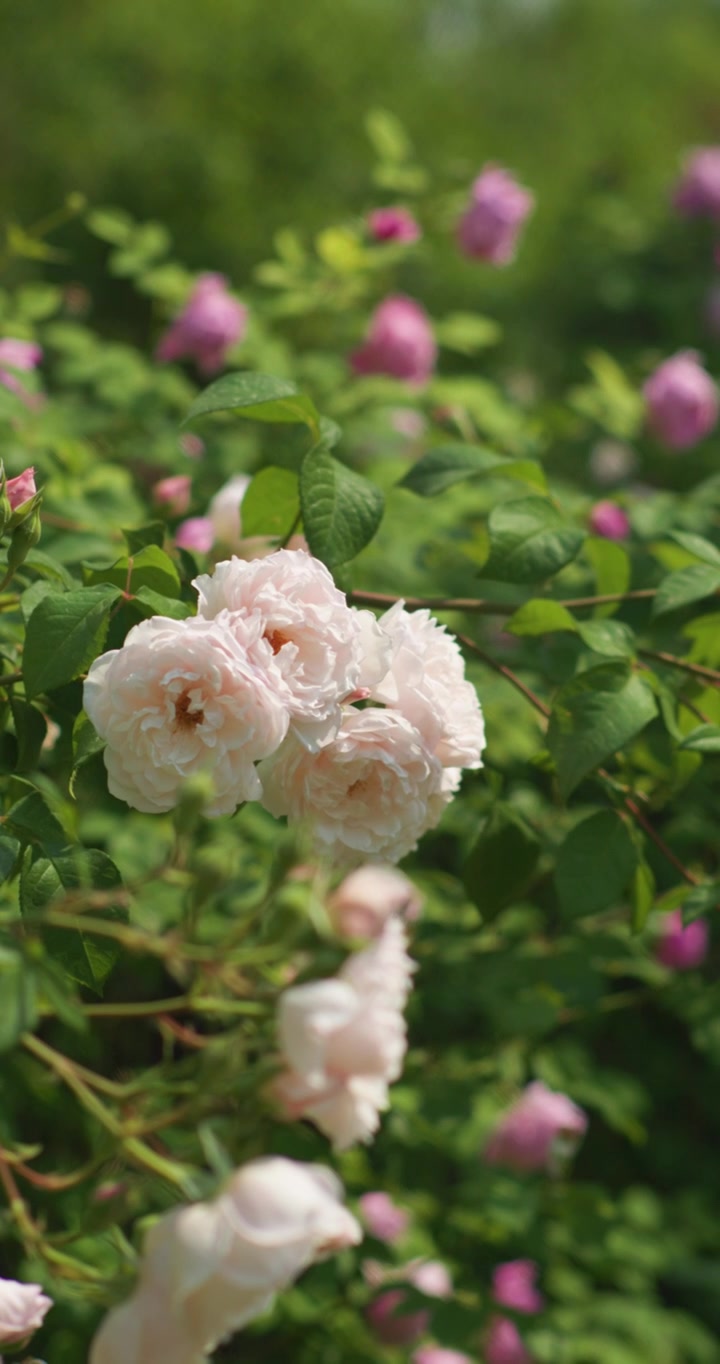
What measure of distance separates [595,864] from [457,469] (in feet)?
1.10

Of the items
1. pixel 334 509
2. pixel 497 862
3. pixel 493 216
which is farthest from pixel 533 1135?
pixel 493 216

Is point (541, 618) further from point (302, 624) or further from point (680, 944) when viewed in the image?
point (680, 944)

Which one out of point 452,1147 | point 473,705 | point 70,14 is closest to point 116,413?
point 452,1147

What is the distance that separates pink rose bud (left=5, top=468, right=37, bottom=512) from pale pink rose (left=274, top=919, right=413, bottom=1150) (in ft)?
1.44

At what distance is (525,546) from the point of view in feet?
3.40

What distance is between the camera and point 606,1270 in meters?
1.93

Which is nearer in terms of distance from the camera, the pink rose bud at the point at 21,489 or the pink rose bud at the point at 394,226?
the pink rose bud at the point at 21,489

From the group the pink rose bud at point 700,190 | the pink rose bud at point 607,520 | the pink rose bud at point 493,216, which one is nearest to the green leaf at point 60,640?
the pink rose bud at point 607,520

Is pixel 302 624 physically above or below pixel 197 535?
above

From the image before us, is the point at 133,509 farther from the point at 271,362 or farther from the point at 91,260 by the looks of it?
the point at 91,260

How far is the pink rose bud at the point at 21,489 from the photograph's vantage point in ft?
Result: 3.02

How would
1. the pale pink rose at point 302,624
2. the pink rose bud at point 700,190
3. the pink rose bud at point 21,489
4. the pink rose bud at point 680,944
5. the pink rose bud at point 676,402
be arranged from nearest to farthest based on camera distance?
the pale pink rose at point 302,624 → the pink rose bud at point 21,489 → the pink rose bud at point 680,944 → the pink rose bud at point 676,402 → the pink rose bud at point 700,190

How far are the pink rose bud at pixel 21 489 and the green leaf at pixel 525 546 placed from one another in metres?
0.32

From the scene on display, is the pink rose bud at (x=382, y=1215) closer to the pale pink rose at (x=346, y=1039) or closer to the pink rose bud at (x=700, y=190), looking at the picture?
the pale pink rose at (x=346, y=1039)
